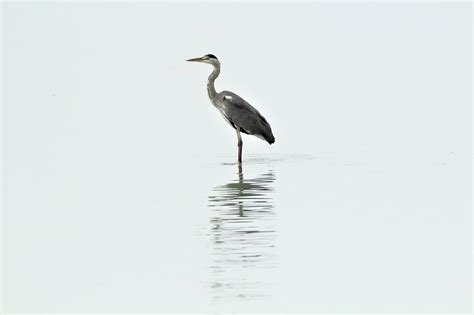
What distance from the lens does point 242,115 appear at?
20.7 m

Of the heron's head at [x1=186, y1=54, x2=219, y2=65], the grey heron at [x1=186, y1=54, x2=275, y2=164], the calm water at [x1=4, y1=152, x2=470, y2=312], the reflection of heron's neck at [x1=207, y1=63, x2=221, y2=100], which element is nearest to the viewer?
the calm water at [x1=4, y1=152, x2=470, y2=312]

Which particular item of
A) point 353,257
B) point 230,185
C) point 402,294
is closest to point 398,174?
point 230,185

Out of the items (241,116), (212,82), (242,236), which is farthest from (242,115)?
(242,236)

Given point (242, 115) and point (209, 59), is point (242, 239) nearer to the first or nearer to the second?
point (242, 115)

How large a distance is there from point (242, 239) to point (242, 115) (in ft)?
28.1

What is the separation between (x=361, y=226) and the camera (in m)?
13.1

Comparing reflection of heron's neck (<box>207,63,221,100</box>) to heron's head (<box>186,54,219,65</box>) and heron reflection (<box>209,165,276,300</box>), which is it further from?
heron reflection (<box>209,165,276,300</box>)

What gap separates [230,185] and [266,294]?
716 cm

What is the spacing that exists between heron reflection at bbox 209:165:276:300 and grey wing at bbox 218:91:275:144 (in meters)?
3.57

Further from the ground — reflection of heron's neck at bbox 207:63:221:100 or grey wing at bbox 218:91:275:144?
reflection of heron's neck at bbox 207:63:221:100

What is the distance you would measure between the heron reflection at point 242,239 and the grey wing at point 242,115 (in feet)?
11.7

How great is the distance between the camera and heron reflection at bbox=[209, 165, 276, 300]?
10.2 meters

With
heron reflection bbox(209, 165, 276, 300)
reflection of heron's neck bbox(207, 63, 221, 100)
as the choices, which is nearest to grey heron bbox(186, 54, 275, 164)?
reflection of heron's neck bbox(207, 63, 221, 100)

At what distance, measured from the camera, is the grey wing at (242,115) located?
814 inches
